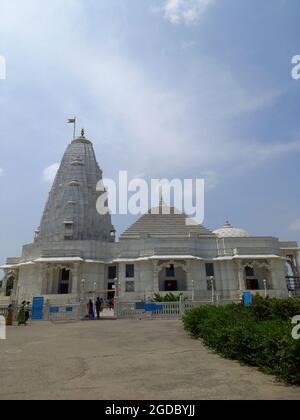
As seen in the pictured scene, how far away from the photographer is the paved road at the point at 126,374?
470 cm

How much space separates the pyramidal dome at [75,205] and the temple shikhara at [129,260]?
5.5 inches

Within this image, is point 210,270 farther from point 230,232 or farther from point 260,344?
point 260,344

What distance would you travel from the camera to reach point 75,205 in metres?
38.8

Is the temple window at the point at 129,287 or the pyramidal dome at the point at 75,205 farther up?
the pyramidal dome at the point at 75,205

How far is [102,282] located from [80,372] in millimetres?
29381

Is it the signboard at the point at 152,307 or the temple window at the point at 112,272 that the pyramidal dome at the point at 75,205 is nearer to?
the temple window at the point at 112,272

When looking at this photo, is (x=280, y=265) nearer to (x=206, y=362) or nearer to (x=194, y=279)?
(x=194, y=279)

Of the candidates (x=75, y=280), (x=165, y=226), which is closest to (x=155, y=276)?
(x=75, y=280)

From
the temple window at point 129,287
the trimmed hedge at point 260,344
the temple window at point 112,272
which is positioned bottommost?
the trimmed hedge at point 260,344

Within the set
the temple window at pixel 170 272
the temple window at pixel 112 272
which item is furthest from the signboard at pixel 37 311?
the temple window at pixel 170 272

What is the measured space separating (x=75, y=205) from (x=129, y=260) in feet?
38.5

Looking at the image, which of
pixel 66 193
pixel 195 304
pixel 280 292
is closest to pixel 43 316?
pixel 195 304
